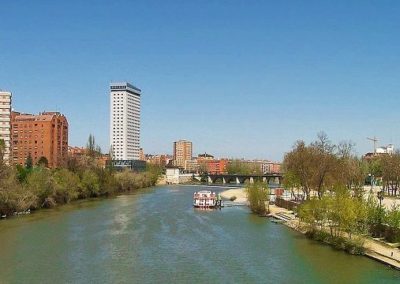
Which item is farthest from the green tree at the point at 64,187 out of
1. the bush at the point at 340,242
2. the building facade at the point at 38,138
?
the building facade at the point at 38,138

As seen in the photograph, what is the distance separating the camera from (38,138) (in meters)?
108

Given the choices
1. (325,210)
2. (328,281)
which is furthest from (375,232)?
(328,281)

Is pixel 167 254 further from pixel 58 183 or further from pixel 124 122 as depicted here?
pixel 124 122

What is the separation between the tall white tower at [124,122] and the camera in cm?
18462

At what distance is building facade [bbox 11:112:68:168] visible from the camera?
107 meters

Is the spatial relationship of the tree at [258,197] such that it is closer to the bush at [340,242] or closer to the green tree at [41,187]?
the bush at [340,242]

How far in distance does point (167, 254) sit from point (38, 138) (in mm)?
84774

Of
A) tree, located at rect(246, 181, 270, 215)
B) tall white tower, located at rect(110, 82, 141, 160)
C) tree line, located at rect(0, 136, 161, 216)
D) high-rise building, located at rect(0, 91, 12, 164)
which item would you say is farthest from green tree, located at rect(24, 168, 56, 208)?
tall white tower, located at rect(110, 82, 141, 160)

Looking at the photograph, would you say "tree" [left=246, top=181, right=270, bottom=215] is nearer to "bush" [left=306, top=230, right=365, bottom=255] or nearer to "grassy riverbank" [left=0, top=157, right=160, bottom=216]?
"bush" [left=306, top=230, right=365, bottom=255]

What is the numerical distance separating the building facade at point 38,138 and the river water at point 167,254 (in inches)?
2513

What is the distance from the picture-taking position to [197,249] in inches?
1223

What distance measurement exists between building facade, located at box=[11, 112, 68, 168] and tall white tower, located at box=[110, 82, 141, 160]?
71.3 meters

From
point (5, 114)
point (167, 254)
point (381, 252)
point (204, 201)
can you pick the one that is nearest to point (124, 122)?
point (5, 114)

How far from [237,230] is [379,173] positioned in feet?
208
